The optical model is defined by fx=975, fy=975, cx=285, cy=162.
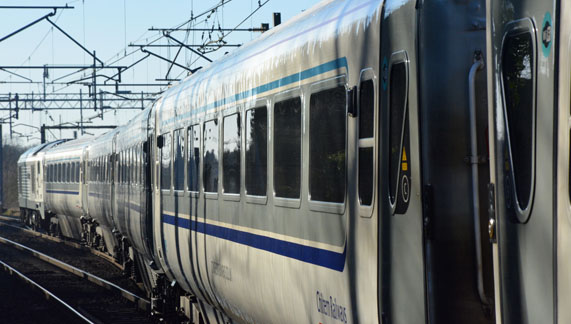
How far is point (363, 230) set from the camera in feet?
18.5

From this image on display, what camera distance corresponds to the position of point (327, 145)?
6.37 meters

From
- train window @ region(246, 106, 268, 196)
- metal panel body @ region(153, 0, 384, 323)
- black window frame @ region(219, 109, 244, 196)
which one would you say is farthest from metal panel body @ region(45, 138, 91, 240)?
train window @ region(246, 106, 268, 196)

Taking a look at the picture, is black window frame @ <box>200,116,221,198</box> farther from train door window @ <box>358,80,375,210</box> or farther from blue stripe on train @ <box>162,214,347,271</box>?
train door window @ <box>358,80,375,210</box>

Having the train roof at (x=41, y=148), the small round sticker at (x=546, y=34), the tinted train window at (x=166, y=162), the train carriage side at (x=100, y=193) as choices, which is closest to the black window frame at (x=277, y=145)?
the small round sticker at (x=546, y=34)

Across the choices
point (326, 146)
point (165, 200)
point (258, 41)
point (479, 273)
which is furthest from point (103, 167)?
point (479, 273)

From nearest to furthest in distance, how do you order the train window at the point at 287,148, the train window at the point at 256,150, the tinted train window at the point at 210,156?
the train window at the point at 287,148
the train window at the point at 256,150
the tinted train window at the point at 210,156

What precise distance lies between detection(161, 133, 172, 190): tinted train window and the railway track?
11.0 ft

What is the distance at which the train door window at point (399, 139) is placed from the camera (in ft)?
16.7

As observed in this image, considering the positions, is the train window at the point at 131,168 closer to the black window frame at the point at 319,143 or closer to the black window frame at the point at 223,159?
the black window frame at the point at 223,159

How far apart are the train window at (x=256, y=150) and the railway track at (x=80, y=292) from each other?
805 centimetres

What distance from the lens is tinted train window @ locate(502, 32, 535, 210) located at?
3.76m

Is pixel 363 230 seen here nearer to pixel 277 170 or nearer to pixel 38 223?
pixel 277 170

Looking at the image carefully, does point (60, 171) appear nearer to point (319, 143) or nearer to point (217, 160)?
point (217, 160)

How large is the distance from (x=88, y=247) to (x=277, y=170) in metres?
24.5
